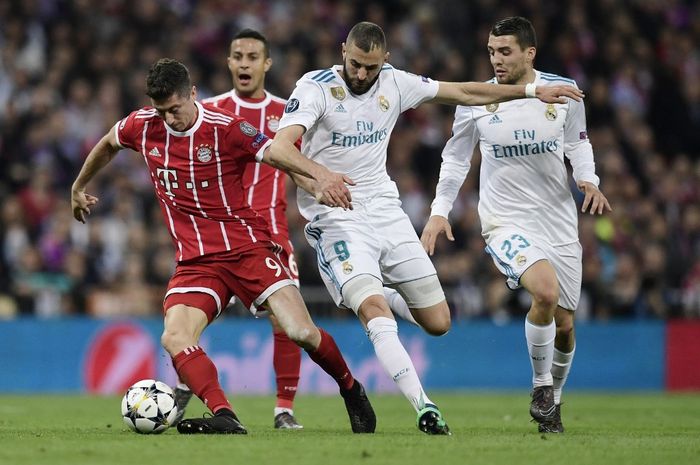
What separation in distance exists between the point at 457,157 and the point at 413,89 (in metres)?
0.95

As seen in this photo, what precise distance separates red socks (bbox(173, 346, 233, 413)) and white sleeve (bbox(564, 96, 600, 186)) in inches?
118

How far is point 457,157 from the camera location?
9.23 meters

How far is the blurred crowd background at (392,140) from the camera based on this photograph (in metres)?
15.3

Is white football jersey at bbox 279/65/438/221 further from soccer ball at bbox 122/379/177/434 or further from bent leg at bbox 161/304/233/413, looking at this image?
soccer ball at bbox 122/379/177/434

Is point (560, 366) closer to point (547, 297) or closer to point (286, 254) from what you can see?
point (547, 297)

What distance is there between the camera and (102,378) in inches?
590

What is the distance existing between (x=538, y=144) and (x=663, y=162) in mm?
11495

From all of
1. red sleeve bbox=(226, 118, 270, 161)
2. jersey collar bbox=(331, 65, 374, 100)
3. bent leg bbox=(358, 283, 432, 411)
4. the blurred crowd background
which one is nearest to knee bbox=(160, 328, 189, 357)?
bent leg bbox=(358, 283, 432, 411)

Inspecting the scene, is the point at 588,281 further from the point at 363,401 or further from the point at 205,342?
the point at 363,401

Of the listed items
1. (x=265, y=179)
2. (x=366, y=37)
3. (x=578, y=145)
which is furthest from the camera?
(x=265, y=179)

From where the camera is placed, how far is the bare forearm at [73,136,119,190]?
8.45 m

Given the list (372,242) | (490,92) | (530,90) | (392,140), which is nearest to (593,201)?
(530,90)

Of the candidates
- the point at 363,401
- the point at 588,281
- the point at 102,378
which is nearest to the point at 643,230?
the point at 588,281

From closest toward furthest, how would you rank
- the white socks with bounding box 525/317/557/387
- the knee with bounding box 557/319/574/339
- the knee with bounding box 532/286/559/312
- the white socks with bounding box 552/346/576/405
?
the knee with bounding box 532/286/559/312 < the white socks with bounding box 525/317/557/387 < the knee with bounding box 557/319/574/339 < the white socks with bounding box 552/346/576/405
